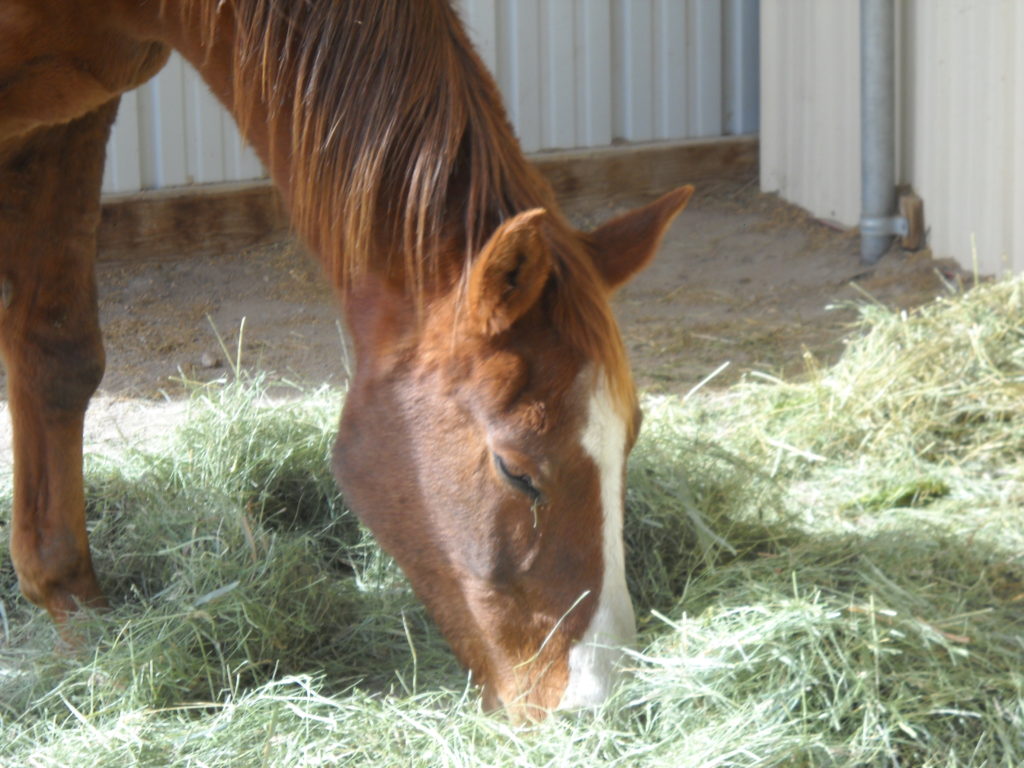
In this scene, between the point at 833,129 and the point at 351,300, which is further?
the point at 833,129

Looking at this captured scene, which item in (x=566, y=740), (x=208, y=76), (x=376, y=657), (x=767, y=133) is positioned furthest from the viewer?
(x=767, y=133)

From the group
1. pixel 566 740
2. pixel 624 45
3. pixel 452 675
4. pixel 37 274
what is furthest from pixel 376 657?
pixel 624 45

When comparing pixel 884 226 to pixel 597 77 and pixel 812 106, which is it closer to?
pixel 812 106

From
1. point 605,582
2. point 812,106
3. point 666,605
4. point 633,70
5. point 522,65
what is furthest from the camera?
point 633,70

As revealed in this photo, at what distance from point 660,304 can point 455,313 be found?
3517mm

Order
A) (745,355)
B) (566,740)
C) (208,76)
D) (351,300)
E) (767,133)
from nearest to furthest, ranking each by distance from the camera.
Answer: (566,740) < (351,300) < (208,76) < (745,355) < (767,133)

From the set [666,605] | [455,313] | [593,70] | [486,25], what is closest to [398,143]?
[455,313]

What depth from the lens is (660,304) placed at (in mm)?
5492

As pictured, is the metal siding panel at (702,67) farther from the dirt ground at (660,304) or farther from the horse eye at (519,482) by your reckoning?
the horse eye at (519,482)

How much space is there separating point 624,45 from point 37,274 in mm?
4827

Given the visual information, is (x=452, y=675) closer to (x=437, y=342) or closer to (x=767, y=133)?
(x=437, y=342)

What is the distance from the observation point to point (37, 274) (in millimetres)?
Answer: 2811

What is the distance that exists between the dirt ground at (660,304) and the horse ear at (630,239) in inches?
79.9

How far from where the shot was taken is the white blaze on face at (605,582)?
204 centimetres
